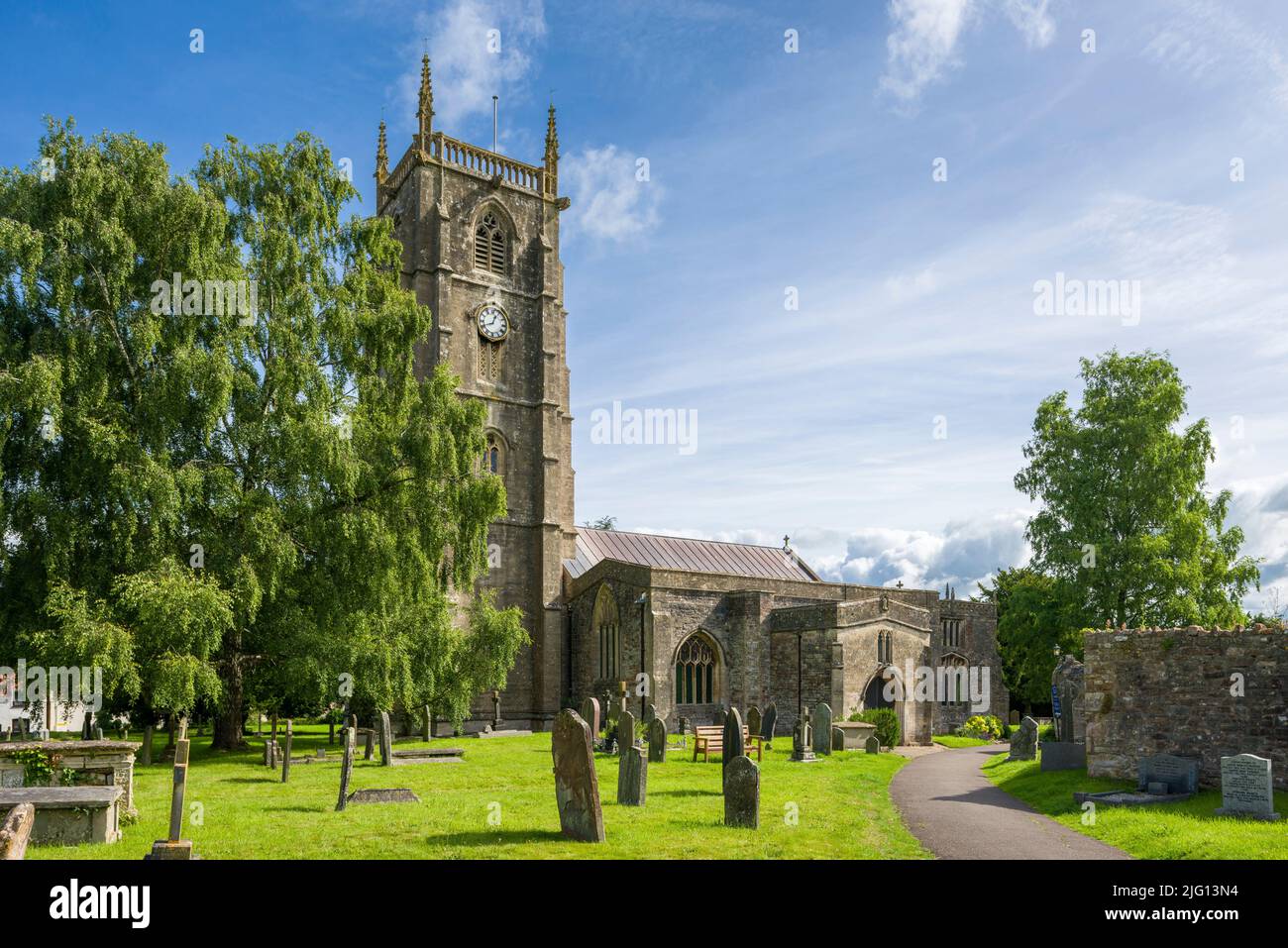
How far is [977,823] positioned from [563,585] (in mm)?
22467

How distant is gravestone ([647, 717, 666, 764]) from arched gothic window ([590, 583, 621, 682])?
1127 cm

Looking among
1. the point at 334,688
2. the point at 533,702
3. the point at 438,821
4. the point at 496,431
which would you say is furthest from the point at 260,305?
the point at 533,702

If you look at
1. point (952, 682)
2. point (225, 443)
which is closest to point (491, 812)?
point (225, 443)

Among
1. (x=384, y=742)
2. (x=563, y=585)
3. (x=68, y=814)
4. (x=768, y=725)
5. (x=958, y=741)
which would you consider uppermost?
(x=563, y=585)

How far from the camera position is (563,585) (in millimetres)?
34375

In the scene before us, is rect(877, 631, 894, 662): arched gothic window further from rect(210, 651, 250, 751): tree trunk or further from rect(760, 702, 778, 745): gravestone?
rect(210, 651, 250, 751): tree trunk

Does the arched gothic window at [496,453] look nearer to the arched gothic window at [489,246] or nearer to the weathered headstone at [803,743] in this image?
the arched gothic window at [489,246]

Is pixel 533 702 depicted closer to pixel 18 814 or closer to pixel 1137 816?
pixel 1137 816

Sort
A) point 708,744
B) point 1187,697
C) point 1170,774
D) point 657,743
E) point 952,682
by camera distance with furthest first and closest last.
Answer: point 952,682, point 708,744, point 657,743, point 1187,697, point 1170,774

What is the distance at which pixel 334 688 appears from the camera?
20.9 m

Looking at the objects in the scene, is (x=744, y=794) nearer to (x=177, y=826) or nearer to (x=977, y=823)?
(x=977, y=823)

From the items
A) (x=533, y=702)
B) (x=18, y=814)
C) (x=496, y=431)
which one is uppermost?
(x=496, y=431)

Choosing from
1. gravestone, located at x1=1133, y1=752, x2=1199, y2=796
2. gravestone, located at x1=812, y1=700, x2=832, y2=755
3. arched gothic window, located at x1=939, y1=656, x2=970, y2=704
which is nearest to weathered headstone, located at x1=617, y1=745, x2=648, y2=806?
gravestone, located at x1=1133, y1=752, x2=1199, y2=796

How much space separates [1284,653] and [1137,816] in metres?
3.59
